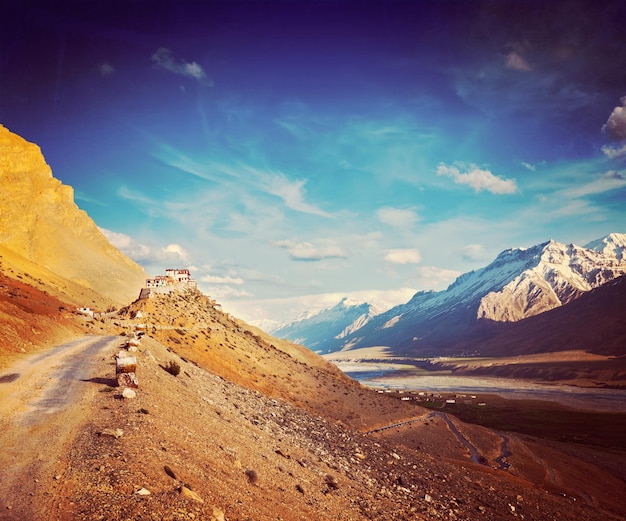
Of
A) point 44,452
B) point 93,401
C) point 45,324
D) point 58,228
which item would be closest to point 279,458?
point 93,401

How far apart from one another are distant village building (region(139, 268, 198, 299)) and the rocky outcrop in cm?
2214

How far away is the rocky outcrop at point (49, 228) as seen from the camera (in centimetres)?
12512

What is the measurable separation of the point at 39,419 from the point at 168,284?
261 feet

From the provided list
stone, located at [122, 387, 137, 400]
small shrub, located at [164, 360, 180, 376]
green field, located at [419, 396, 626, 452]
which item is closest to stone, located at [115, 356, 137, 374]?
stone, located at [122, 387, 137, 400]

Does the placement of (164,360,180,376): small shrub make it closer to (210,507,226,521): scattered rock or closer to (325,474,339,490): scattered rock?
(325,474,339,490): scattered rock

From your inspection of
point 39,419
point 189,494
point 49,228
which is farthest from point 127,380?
point 49,228

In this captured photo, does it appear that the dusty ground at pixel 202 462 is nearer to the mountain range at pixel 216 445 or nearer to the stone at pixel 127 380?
the mountain range at pixel 216 445

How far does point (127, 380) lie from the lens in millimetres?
20594

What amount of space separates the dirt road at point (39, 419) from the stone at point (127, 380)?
120cm

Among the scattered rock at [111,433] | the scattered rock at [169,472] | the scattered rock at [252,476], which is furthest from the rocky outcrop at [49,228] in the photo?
the scattered rock at [169,472]

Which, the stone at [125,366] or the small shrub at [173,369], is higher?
the stone at [125,366]

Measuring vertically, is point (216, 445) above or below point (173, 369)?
below

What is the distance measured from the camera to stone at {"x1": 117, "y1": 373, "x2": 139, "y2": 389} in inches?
807

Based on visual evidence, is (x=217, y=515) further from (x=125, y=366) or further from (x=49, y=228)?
(x=49, y=228)
